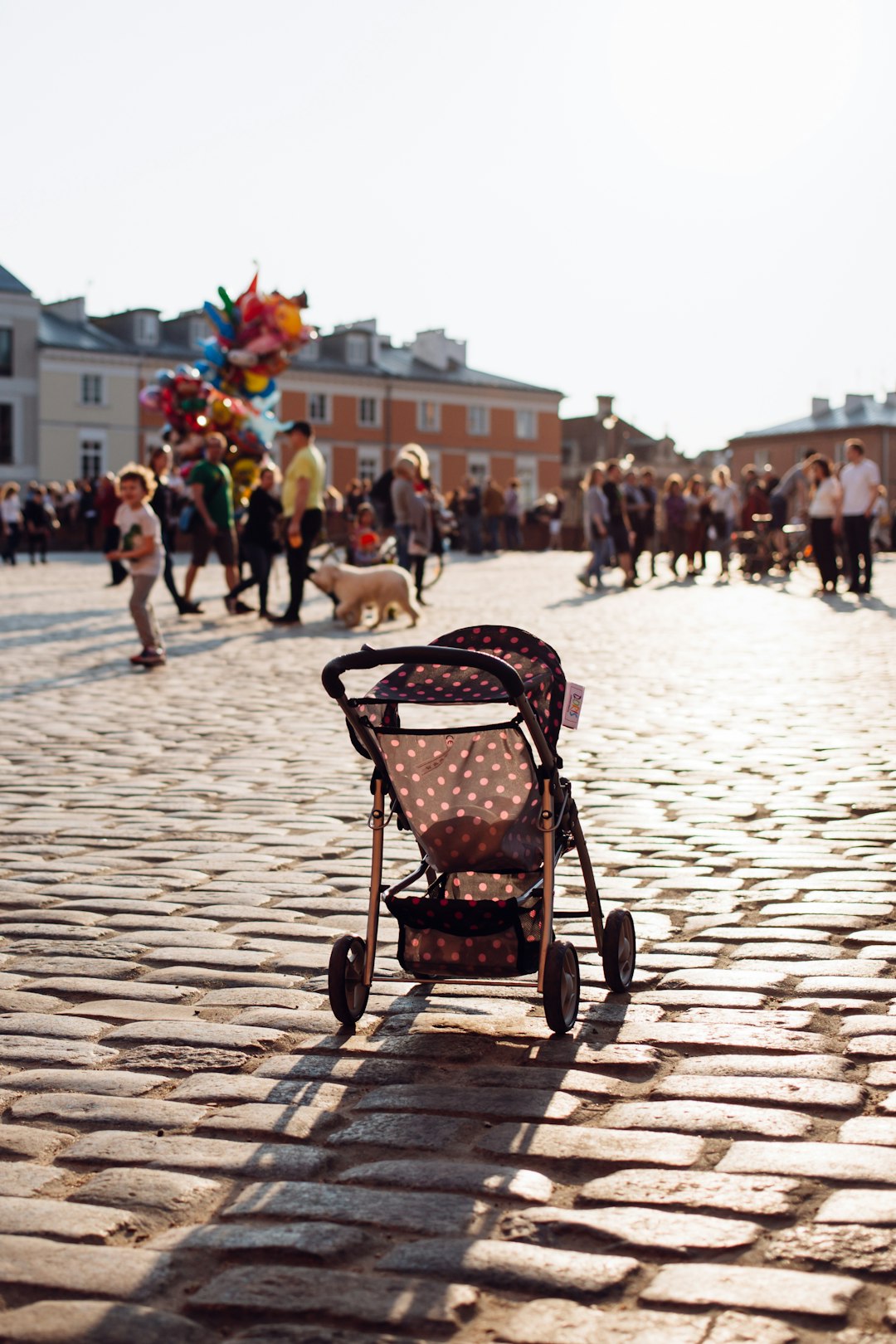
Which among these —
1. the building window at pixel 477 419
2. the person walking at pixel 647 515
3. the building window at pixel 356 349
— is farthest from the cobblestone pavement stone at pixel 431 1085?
the building window at pixel 477 419

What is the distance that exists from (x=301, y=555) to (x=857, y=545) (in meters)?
8.74

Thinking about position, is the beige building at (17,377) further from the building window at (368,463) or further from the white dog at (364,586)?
the white dog at (364,586)

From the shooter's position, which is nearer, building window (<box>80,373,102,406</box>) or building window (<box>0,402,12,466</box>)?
building window (<box>0,402,12,466</box>)

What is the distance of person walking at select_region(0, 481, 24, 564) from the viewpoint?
35.4 m

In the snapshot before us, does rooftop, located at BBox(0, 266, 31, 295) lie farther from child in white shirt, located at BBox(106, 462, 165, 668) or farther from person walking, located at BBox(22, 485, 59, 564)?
child in white shirt, located at BBox(106, 462, 165, 668)

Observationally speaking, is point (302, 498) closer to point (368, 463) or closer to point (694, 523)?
point (694, 523)

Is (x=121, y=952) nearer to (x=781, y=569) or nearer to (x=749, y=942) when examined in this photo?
(x=749, y=942)

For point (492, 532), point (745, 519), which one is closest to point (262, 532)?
point (745, 519)

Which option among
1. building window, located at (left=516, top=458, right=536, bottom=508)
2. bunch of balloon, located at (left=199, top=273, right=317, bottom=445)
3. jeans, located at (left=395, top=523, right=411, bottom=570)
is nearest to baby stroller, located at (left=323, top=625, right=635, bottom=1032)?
jeans, located at (left=395, top=523, right=411, bottom=570)

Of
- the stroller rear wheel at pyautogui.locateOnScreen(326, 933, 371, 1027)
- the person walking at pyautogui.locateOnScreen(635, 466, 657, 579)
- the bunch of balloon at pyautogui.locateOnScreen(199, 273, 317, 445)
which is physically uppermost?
the bunch of balloon at pyautogui.locateOnScreen(199, 273, 317, 445)

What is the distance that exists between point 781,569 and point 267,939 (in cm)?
2586

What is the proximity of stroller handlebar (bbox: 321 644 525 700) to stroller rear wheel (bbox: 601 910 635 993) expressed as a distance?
730 millimetres

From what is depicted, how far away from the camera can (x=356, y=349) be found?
80.5m

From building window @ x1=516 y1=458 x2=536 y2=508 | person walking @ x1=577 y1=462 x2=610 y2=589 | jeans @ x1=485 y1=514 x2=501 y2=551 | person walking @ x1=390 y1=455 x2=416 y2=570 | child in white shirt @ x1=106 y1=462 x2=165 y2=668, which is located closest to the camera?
child in white shirt @ x1=106 y1=462 x2=165 y2=668
